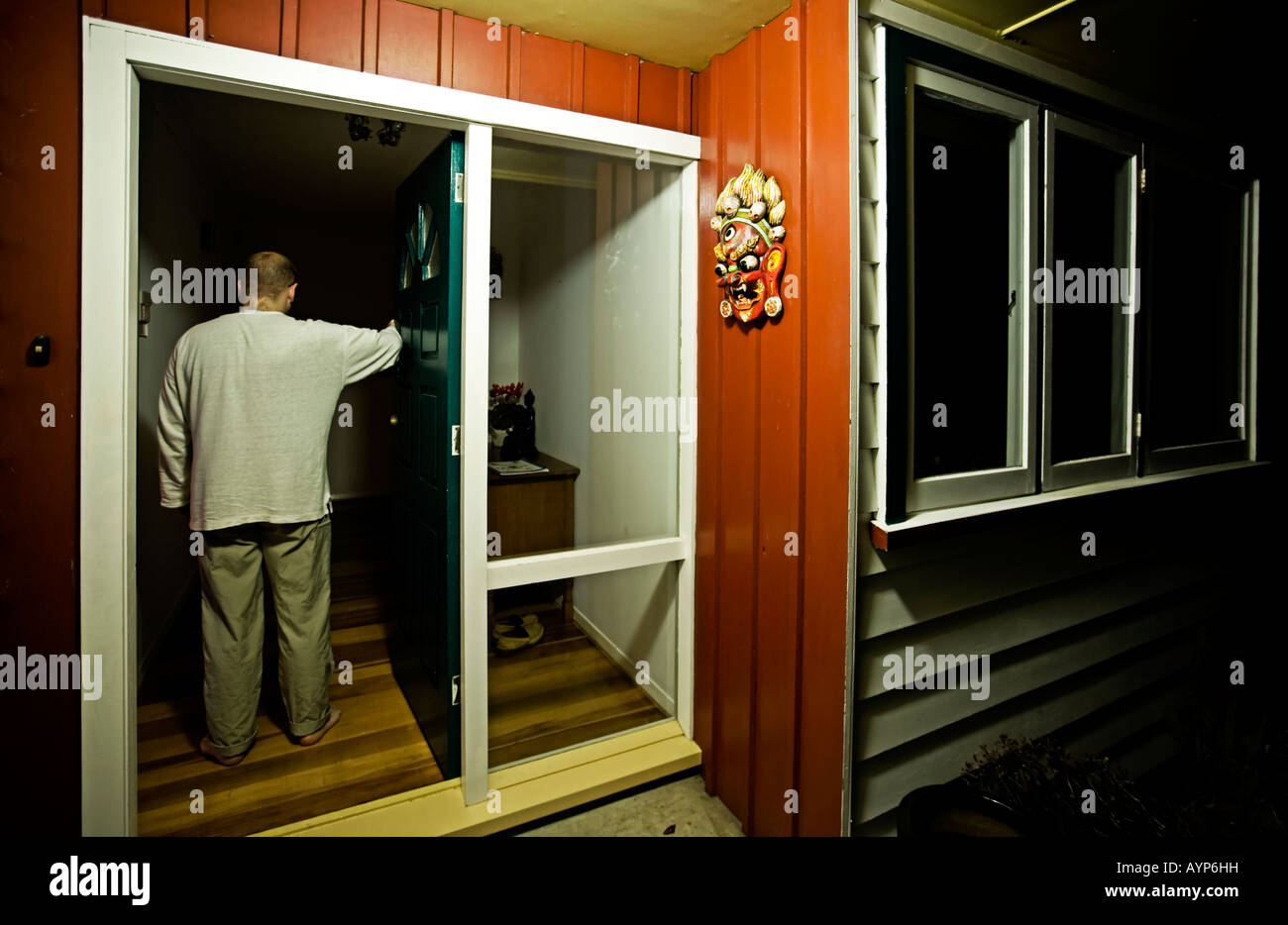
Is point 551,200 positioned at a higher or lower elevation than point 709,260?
higher

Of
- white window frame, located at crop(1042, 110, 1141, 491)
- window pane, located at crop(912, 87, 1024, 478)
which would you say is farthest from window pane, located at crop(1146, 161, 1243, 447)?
window pane, located at crop(912, 87, 1024, 478)

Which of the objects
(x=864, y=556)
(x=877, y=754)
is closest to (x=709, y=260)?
(x=864, y=556)

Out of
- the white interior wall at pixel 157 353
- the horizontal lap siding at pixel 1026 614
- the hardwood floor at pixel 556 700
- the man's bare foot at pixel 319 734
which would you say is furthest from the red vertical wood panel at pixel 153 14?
the man's bare foot at pixel 319 734

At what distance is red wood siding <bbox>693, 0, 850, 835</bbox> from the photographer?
1672 millimetres

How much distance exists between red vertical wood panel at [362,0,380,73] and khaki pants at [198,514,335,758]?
5.33 ft

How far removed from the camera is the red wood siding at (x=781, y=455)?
1.67m

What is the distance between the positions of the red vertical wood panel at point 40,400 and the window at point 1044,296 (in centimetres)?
205

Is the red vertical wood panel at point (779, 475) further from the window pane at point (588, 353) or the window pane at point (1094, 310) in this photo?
the window pane at point (1094, 310)

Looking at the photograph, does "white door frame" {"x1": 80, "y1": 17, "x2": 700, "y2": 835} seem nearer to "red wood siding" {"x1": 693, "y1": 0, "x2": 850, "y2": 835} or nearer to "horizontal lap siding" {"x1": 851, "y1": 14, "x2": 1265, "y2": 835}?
"red wood siding" {"x1": 693, "y1": 0, "x2": 850, "y2": 835}

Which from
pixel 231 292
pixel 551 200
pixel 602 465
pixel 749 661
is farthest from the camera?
pixel 231 292
